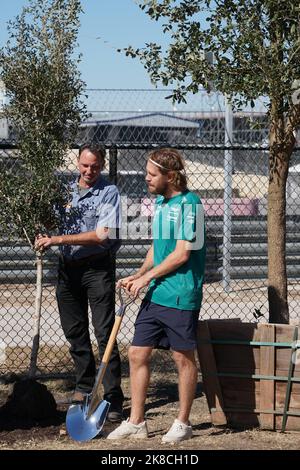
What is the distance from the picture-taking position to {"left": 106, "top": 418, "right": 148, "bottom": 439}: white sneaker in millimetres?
5746

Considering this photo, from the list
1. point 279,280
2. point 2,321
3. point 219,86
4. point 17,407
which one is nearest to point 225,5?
point 219,86

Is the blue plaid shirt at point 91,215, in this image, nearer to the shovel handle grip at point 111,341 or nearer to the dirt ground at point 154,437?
the shovel handle grip at point 111,341

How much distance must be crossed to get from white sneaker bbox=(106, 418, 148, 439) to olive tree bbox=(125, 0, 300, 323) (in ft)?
4.86

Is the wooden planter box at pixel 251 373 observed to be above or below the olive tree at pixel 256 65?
below

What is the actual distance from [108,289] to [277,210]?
1395 millimetres

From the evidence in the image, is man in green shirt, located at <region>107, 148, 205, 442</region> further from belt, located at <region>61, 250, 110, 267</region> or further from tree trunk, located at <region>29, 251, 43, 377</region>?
tree trunk, located at <region>29, 251, 43, 377</region>

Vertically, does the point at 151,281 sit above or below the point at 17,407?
above

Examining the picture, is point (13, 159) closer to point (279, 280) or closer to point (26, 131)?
point (26, 131)

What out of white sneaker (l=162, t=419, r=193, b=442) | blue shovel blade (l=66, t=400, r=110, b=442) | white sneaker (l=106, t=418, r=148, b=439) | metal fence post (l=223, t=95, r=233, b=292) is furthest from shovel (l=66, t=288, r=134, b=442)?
metal fence post (l=223, t=95, r=233, b=292)

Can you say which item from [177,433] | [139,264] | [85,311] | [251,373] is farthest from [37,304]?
[139,264]

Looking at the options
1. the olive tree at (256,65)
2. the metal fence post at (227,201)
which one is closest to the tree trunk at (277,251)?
the olive tree at (256,65)

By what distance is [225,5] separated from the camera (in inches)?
251

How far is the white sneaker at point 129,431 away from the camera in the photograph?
5746mm
